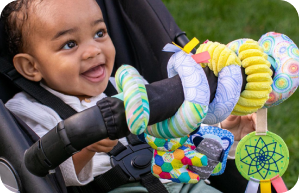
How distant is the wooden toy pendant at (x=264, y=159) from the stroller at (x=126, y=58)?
0.17 metres

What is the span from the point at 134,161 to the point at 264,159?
15.3 inches

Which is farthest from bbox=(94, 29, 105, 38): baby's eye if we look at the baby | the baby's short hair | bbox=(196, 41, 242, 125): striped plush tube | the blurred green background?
the blurred green background

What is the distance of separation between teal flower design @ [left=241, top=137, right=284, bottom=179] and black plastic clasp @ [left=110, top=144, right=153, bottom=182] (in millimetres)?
312

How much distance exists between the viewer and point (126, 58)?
151 centimetres

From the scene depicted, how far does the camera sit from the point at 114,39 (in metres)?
1.50

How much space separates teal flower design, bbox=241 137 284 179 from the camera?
1102 mm

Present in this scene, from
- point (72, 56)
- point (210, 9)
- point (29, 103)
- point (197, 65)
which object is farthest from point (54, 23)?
point (210, 9)

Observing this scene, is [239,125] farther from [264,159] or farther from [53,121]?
[53,121]

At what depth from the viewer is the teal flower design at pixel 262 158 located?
1.10 metres

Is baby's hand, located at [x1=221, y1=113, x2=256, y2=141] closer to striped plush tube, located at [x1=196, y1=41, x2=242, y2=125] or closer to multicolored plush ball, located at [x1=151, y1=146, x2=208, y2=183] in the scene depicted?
multicolored plush ball, located at [x1=151, y1=146, x2=208, y2=183]

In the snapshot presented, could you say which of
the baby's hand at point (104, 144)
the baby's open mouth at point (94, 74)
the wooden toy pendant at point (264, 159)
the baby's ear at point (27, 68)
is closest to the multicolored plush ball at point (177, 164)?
the baby's hand at point (104, 144)

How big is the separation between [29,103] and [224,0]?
2058 mm

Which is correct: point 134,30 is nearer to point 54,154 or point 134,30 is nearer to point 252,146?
point 252,146

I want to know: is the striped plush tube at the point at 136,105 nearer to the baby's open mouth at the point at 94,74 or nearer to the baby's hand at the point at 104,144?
the baby's hand at the point at 104,144
